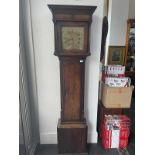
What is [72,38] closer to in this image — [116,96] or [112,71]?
[112,71]

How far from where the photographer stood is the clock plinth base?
1810 mm

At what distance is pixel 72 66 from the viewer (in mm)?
1658

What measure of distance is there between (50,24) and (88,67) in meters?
0.61

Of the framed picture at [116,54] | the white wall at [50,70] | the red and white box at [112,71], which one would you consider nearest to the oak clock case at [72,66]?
the white wall at [50,70]

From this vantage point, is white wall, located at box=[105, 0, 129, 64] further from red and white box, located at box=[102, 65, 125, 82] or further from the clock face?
the clock face

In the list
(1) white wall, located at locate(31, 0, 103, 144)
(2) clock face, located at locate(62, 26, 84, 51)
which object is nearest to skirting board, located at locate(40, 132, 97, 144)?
(1) white wall, located at locate(31, 0, 103, 144)

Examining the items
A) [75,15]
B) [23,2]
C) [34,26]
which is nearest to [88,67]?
[75,15]

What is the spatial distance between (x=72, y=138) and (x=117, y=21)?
104 inches

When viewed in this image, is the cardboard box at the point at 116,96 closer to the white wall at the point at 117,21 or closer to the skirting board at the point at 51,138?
the skirting board at the point at 51,138

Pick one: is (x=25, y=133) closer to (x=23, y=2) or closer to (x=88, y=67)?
(x=88, y=67)

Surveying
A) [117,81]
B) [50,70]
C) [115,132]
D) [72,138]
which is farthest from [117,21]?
[72,138]

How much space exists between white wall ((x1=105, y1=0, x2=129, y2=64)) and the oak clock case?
7.04ft

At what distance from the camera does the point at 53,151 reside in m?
2.00
